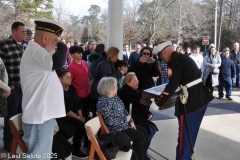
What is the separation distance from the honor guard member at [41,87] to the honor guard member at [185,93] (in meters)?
1.38

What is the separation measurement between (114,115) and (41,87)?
110cm

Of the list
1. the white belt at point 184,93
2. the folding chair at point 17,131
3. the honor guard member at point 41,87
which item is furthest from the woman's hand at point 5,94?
the white belt at point 184,93

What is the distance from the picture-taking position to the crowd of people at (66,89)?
7.58ft

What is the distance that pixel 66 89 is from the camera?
12.7ft

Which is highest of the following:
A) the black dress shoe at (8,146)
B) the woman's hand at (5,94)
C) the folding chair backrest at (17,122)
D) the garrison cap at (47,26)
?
the garrison cap at (47,26)

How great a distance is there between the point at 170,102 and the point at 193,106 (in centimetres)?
30

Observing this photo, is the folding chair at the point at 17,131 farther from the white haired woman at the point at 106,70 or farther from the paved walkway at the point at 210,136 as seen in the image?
the paved walkway at the point at 210,136

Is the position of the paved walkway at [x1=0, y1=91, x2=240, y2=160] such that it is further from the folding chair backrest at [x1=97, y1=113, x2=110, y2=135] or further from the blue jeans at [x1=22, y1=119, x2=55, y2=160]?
the blue jeans at [x1=22, y1=119, x2=55, y2=160]

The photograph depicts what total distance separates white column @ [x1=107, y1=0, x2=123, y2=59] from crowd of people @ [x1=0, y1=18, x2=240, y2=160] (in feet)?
1.37

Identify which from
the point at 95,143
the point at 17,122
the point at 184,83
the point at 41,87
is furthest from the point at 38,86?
the point at 184,83

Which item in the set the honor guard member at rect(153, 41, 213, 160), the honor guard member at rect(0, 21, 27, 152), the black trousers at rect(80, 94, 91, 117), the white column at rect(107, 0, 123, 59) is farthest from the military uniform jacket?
the white column at rect(107, 0, 123, 59)

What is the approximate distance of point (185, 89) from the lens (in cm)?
323

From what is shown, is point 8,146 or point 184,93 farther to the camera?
point 8,146

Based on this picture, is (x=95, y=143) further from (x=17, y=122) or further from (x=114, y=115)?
(x=17, y=122)
